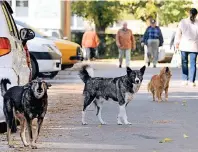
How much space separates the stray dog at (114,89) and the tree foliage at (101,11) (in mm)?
38079

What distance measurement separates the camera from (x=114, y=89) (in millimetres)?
11703

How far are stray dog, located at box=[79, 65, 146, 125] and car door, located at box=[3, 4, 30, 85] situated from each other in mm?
926

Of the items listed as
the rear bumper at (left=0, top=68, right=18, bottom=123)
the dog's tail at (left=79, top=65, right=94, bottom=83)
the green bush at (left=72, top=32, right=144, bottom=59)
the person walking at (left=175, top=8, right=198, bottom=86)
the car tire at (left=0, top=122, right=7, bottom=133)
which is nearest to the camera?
the rear bumper at (left=0, top=68, right=18, bottom=123)

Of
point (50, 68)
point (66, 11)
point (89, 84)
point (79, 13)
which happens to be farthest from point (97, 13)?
point (89, 84)

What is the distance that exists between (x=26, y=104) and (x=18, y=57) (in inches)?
64.4

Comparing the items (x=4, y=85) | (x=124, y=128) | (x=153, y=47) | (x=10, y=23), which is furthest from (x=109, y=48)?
(x=4, y=85)

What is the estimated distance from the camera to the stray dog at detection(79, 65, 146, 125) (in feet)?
38.0

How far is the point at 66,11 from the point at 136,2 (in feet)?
24.3

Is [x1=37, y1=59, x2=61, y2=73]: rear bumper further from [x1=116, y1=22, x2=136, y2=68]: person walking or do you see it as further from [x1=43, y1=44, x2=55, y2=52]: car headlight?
[x1=116, y1=22, x2=136, y2=68]: person walking

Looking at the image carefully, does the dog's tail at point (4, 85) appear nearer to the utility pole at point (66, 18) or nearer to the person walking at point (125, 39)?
the person walking at point (125, 39)

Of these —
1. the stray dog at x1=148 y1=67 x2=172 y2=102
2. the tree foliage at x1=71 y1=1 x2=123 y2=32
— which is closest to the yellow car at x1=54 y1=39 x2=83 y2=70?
the stray dog at x1=148 y1=67 x2=172 y2=102

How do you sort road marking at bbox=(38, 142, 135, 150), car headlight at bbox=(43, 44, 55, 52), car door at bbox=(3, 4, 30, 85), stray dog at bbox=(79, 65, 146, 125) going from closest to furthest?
road marking at bbox=(38, 142, 135, 150) < car door at bbox=(3, 4, 30, 85) < stray dog at bbox=(79, 65, 146, 125) < car headlight at bbox=(43, 44, 55, 52)

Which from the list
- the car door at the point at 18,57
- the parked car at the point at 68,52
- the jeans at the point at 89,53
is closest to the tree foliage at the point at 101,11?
the jeans at the point at 89,53

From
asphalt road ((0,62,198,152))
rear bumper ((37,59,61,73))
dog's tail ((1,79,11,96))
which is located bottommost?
asphalt road ((0,62,198,152))
